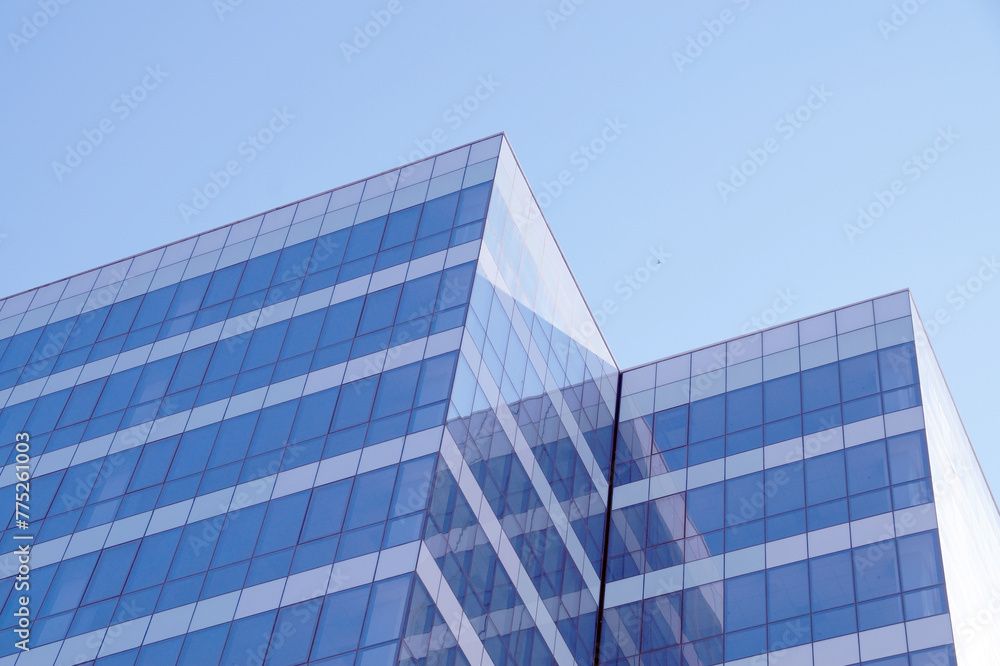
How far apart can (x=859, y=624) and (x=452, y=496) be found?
15975 millimetres

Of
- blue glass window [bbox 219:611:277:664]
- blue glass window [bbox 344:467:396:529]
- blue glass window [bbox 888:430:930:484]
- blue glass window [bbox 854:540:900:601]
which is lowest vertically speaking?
blue glass window [bbox 854:540:900:601]

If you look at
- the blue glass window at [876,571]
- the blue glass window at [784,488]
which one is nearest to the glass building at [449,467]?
the blue glass window at [876,571]

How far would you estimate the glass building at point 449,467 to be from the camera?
4131 cm

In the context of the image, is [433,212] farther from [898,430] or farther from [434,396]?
[898,430]

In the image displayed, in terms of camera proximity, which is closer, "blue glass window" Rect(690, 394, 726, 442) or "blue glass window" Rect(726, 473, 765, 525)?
"blue glass window" Rect(726, 473, 765, 525)

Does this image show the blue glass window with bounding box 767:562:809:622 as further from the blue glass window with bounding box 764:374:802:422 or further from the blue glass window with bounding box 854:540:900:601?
the blue glass window with bounding box 764:374:802:422

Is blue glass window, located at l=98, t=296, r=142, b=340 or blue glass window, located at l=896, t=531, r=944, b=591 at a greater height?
blue glass window, located at l=98, t=296, r=142, b=340

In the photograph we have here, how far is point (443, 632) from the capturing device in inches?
1529

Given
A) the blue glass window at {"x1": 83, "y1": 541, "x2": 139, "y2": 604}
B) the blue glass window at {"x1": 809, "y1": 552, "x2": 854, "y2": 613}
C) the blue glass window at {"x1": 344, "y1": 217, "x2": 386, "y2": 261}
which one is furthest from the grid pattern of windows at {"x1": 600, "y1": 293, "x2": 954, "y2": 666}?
the blue glass window at {"x1": 83, "y1": 541, "x2": 139, "y2": 604}

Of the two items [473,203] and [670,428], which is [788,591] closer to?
[670,428]

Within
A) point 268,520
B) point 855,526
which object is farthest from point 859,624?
point 268,520

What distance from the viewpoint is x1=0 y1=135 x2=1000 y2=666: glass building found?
41.3 m

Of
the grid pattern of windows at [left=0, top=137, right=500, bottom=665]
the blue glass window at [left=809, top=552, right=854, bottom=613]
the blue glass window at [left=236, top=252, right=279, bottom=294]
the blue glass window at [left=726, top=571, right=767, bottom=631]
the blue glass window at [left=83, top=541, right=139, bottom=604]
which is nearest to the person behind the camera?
the grid pattern of windows at [left=0, top=137, right=500, bottom=665]

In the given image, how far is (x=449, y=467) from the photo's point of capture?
4181cm
